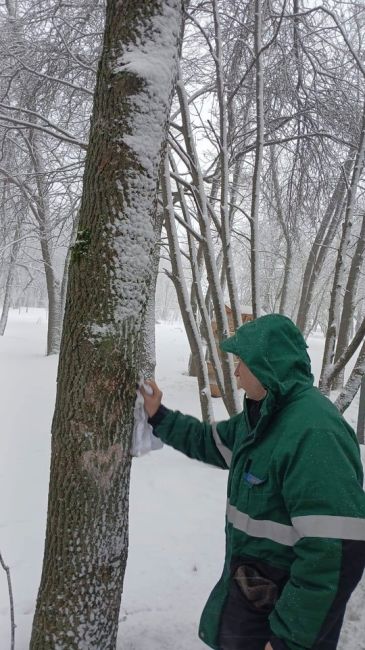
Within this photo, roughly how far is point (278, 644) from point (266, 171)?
485cm

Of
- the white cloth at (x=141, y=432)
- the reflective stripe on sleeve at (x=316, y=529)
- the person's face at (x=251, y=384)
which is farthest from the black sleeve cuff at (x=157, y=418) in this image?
the reflective stripe on sleeve at (x=316, y=529)

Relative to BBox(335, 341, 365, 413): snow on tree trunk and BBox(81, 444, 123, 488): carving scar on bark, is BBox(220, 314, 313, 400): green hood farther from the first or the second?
BBox(335, 341, 365, 413): snow on tree trunk

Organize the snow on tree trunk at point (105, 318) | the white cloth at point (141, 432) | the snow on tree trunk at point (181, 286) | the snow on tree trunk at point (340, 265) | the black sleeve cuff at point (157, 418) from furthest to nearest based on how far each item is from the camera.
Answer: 1. the snow on tree trunk at point (340, 265)
2. the snow on tree trunk at point (181, 286)
3. the black sleeve cuff at point (157, 418)
4. the white cloth at point (141, 432)
5. the snow on tree trunk at point (105, 318)

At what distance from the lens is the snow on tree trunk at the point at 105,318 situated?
61.6 inches

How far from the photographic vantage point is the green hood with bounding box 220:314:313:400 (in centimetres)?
142

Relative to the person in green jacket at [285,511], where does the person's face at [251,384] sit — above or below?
above

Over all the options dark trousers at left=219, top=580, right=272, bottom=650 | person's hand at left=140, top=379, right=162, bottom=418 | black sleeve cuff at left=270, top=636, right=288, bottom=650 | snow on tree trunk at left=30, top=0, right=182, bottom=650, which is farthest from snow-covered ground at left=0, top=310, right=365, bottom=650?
person's hand at left=140, top=379, right=162, bottom=418

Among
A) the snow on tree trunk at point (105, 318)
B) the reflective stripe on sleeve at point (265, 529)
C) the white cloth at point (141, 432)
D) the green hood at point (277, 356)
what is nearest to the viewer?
the reflective stripe on sleeve at point (265, 529)

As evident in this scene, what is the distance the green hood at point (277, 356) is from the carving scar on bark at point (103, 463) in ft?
1.96

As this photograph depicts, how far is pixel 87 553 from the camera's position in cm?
160

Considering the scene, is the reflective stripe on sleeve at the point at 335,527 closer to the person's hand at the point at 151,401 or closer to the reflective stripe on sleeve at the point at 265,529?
the reflective stripe on sleeve at the point at 265,529

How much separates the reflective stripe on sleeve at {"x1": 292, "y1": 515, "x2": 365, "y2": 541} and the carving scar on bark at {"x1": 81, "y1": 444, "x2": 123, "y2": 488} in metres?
0.73

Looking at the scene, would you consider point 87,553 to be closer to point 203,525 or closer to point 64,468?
point 64,468

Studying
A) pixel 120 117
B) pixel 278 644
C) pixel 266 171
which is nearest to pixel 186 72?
pixel 266 171
